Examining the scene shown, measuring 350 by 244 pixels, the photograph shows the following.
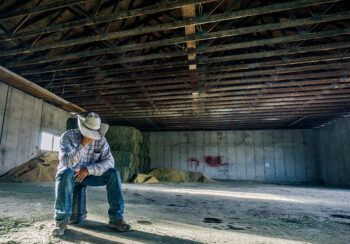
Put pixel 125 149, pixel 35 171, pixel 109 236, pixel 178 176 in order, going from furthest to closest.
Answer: pixel 178 176, pixel 125 149, pixel 35 171, pixel 109 236

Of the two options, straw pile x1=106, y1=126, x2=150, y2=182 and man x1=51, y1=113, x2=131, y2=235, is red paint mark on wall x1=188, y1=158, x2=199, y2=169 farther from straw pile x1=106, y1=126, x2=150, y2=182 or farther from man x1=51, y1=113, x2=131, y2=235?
man x1=51, y1=113, x2=131, y2=235

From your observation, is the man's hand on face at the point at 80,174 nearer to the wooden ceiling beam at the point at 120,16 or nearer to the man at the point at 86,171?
the man at the point at 86,171

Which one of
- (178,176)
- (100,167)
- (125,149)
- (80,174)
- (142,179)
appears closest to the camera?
(80,174)

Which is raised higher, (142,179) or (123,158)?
(123,158)

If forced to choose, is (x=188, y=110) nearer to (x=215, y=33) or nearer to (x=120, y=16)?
(x=215, y=33)

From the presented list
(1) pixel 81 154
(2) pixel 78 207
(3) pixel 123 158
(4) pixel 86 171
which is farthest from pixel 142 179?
(4) pixel 86 171

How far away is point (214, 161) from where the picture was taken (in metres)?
14.6

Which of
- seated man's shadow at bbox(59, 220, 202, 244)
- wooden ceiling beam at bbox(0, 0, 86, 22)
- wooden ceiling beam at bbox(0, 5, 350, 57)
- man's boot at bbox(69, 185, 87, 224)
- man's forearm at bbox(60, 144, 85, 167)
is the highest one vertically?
wooden ceiling beam at bbox(0, 0, 86, 22)

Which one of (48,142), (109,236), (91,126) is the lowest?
(109,236)

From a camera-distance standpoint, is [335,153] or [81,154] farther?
[335,153]

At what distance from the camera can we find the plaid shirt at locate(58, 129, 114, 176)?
2140 mm

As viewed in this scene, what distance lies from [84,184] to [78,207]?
253 mm

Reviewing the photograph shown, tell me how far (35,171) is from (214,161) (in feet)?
33.8

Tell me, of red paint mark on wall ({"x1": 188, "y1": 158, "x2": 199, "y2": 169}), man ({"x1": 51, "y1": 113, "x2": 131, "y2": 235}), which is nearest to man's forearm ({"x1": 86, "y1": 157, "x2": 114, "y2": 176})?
man ({"x1": 51, "y1": 113, "x2": 131, "y2": 235})
